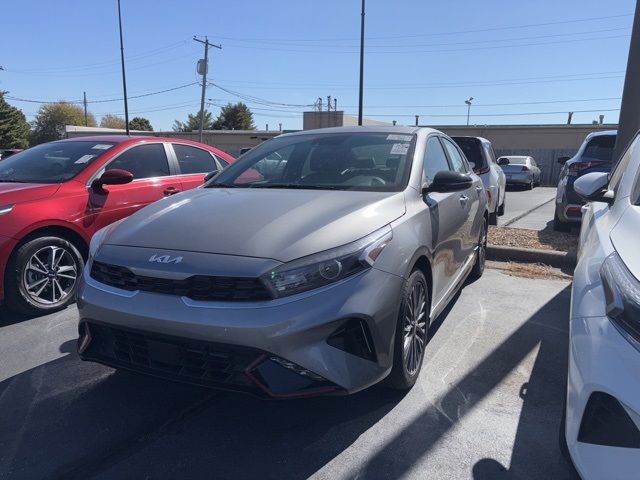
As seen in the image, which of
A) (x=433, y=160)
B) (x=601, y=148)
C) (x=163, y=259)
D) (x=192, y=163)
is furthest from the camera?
(x=601, y=148)

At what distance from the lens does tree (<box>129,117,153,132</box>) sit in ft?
267

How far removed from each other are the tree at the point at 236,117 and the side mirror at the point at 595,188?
→ 77819mm

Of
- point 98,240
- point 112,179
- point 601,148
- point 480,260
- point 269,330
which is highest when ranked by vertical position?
point 601,148

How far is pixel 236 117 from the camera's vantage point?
79188mm

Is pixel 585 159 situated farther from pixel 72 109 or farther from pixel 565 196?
pixel 72 109

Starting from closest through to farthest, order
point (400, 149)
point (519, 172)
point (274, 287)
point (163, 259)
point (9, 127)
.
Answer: point (274, 287)
point (163, 259)
point (400, 149)
point (519, 172)
point (9, 127)

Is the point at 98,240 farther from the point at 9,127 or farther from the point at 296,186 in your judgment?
the point at 9,127

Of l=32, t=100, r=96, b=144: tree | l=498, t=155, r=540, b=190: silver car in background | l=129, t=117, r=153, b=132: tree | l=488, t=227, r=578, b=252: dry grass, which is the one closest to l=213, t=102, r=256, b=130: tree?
l=129, t=117, r=153, b=132: tree

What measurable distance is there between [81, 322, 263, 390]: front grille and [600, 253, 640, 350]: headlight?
1455 millimetres

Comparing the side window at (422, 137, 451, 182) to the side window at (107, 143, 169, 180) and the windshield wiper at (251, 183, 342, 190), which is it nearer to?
the windshield wiper at (251, 183, 342, 190)

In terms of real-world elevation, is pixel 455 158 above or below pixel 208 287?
above

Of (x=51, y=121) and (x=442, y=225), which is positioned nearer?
(x=442, y=225)

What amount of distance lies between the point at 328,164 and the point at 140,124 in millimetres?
87094

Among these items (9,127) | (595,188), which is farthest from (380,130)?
(9,127)
